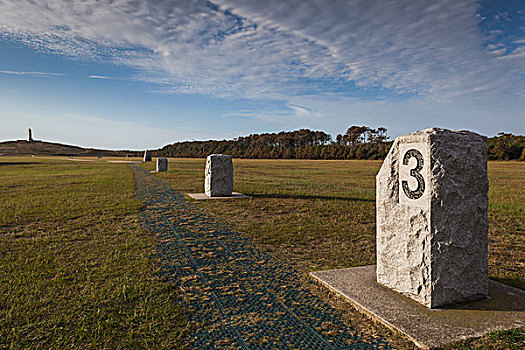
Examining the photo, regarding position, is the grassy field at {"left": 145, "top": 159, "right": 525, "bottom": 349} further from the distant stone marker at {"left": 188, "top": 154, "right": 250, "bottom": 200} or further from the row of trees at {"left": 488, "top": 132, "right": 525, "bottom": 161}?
the row of trees at {"left": 488, "top": 132, "right": 525, "bottom": 161}

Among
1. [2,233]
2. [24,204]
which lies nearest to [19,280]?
[2,233]

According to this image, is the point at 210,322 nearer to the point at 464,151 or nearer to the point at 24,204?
the point at 464,151

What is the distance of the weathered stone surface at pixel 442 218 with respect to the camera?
3.79m

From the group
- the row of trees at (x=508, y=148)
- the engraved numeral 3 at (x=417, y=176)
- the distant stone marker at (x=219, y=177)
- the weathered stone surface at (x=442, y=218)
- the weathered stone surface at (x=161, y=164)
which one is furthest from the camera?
the row of trees at (x=508, y=148)

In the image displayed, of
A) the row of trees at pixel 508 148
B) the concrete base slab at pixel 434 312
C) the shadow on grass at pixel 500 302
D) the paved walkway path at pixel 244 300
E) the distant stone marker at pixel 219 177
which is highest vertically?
the row of trees at pixel 508 148

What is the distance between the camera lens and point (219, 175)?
13367 mm

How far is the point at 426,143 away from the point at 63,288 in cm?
490

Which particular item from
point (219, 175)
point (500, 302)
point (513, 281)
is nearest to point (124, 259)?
point (500, 302)

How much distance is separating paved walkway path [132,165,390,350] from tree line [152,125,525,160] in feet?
211

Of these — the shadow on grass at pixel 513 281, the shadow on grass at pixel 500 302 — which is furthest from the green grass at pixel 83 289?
the shadow on grass at pixel 513 281

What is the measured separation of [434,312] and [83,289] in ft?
14.1

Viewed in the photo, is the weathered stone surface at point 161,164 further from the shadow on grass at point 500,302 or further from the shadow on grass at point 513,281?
the shadow on grass at point 500,302

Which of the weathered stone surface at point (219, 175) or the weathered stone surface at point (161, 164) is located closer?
the weathered stone surface at point (219, 175)

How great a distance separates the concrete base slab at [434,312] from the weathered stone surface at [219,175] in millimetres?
9163
